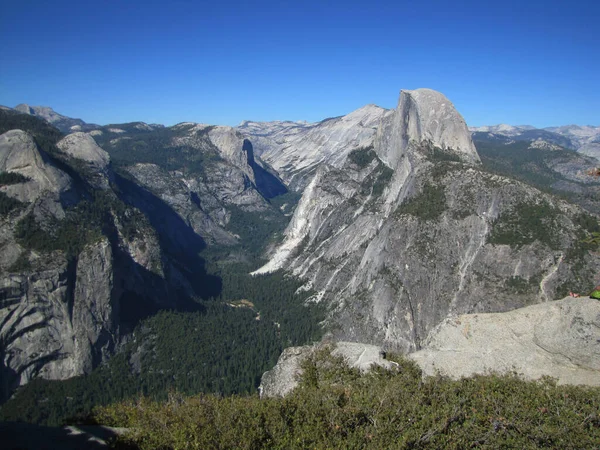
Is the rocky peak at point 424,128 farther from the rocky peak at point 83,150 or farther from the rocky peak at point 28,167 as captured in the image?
A: the rocky peak at point 83,150

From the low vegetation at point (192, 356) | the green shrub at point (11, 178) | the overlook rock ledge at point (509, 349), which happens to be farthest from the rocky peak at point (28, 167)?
the overlook rock ledge at point (509, 349)

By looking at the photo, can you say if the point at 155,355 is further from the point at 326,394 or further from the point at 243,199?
the point at 243,199

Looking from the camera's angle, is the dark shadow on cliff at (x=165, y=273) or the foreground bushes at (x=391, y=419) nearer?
the foreground bushes at (x=391, y=419)

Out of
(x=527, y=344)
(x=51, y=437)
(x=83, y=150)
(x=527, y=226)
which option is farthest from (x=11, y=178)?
(x=527, y=226)

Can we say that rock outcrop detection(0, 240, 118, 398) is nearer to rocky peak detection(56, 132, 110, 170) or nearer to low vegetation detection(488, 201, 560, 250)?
rocky peak detection(56, 132, 110, 170)

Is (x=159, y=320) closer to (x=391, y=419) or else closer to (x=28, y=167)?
(x=28, y=167)

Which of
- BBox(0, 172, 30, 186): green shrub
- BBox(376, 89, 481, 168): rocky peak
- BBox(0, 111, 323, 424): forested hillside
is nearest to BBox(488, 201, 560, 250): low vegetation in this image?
BBox(376, 89, 481, 168): rocky peak

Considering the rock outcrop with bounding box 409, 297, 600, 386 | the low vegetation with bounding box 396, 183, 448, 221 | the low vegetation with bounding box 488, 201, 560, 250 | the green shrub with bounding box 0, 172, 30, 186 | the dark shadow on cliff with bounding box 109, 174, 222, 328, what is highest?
the green shrub with bounding box 0, 172, 30, 186
